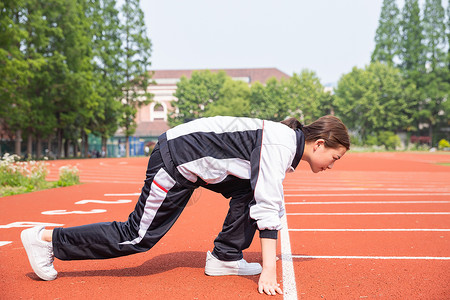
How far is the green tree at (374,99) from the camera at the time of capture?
56688 mm

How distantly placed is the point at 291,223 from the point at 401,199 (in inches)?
141

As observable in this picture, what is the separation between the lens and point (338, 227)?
5.34 m

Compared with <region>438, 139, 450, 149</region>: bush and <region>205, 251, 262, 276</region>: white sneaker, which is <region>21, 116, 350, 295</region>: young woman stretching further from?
<region>438, 139, 450, 149</region>: bush

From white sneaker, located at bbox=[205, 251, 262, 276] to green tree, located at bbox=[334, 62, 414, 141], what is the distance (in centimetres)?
5667

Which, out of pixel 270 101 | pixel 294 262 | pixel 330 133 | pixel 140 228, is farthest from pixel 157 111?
pixel 330 133

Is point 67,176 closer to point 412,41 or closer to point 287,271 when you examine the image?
point 287,271

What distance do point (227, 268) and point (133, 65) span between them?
141 ft

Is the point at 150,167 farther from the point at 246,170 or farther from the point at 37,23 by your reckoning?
the point at 37,23

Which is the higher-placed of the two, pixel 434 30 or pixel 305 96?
pixel 434 30

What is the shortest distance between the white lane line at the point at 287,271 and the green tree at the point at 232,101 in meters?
51.8

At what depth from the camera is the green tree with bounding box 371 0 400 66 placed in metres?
57.8

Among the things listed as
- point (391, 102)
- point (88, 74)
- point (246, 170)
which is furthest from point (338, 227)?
point (391, 102)

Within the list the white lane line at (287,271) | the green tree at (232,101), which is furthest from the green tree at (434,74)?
the white lane line at (287,271)

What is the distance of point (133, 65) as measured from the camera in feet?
144
